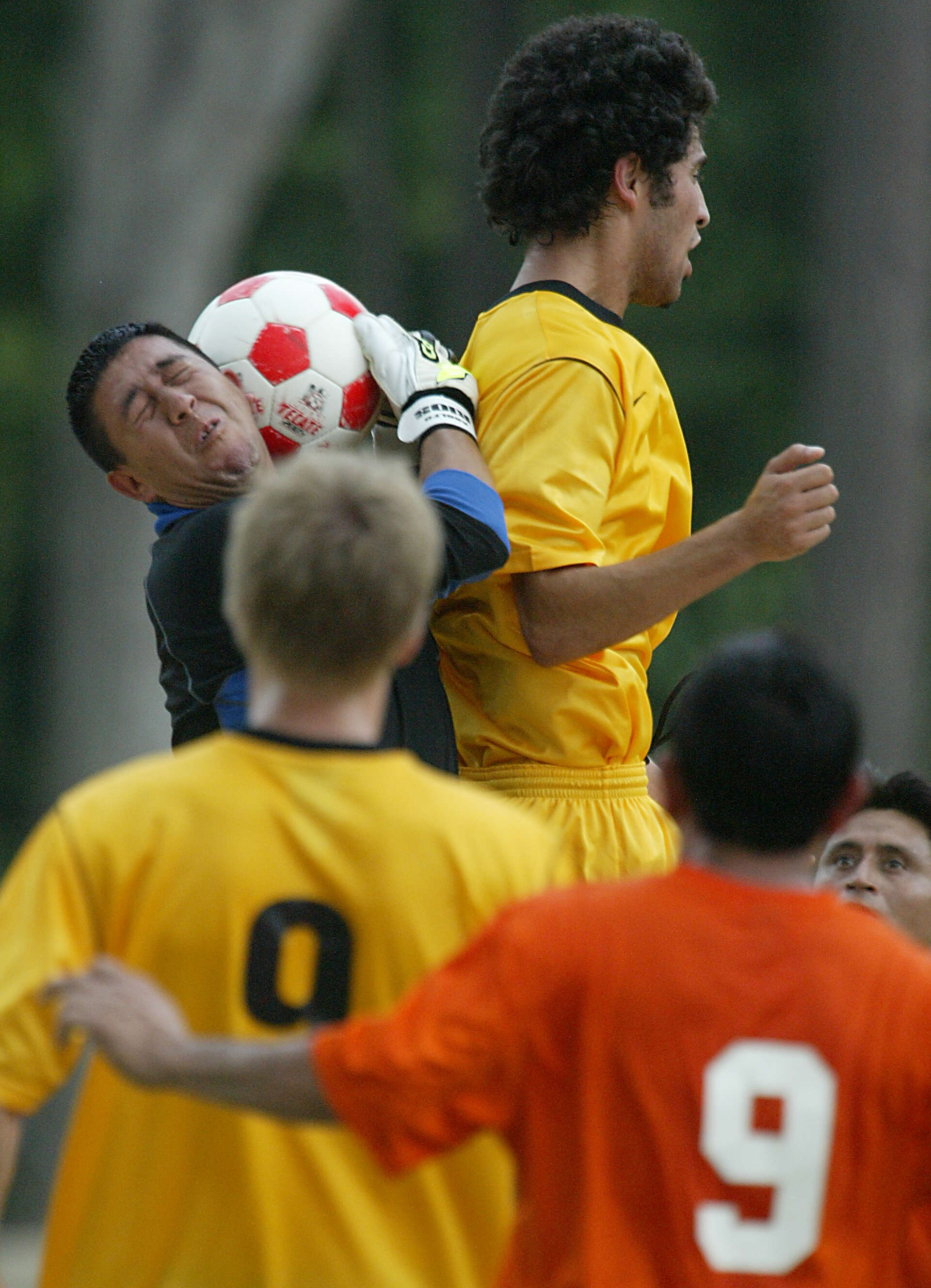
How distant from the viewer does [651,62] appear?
360 centimetres

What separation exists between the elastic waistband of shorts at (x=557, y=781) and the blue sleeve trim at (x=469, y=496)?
506 millimetres

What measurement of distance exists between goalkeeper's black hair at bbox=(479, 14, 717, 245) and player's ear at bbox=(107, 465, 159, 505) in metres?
0.92

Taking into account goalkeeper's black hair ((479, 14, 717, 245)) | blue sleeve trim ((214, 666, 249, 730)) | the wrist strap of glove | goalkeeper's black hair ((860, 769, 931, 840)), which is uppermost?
goalkeeper's black hair ((479, 14, 717, 245))

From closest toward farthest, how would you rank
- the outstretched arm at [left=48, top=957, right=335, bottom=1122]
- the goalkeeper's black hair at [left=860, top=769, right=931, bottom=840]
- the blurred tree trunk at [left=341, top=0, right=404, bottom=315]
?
the outstretched arm at [left=48, top=957, right=335, bottom=1122] → the goalkeeper's black hair at [left=860, top=769, right=931, bottom=840] → the blurred tree trunk at [left=341, top=0, right=404, bottom=315]

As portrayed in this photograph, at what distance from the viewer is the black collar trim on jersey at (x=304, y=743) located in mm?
2217

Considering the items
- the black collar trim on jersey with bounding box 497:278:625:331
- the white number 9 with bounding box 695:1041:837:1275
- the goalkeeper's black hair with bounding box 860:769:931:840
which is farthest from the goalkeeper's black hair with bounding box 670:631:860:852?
the goalkeeper's black hair with bounding box 860:769:931:840

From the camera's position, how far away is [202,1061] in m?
2.01

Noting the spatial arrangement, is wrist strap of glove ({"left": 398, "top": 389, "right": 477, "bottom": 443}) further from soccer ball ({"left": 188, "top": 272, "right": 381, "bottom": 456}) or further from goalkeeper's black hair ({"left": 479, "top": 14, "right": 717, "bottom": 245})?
goalkeeper's black hair ({"left": 479, "top": 14, "right": 717, "bottom": 245})

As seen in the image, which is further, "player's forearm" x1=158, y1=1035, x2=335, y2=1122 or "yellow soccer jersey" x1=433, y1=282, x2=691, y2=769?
"yellow soccer jersey" x1=433, y1=282, x2=691, y2=769

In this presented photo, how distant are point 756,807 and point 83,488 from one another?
1058cm

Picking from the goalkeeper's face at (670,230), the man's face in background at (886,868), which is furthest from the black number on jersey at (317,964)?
the man's face in background at (886,868)

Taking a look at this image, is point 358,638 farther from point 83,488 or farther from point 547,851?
point 83,488

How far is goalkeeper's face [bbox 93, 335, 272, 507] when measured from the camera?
3316 millimetres

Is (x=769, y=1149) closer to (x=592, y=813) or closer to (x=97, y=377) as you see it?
(x=592, y=813)
